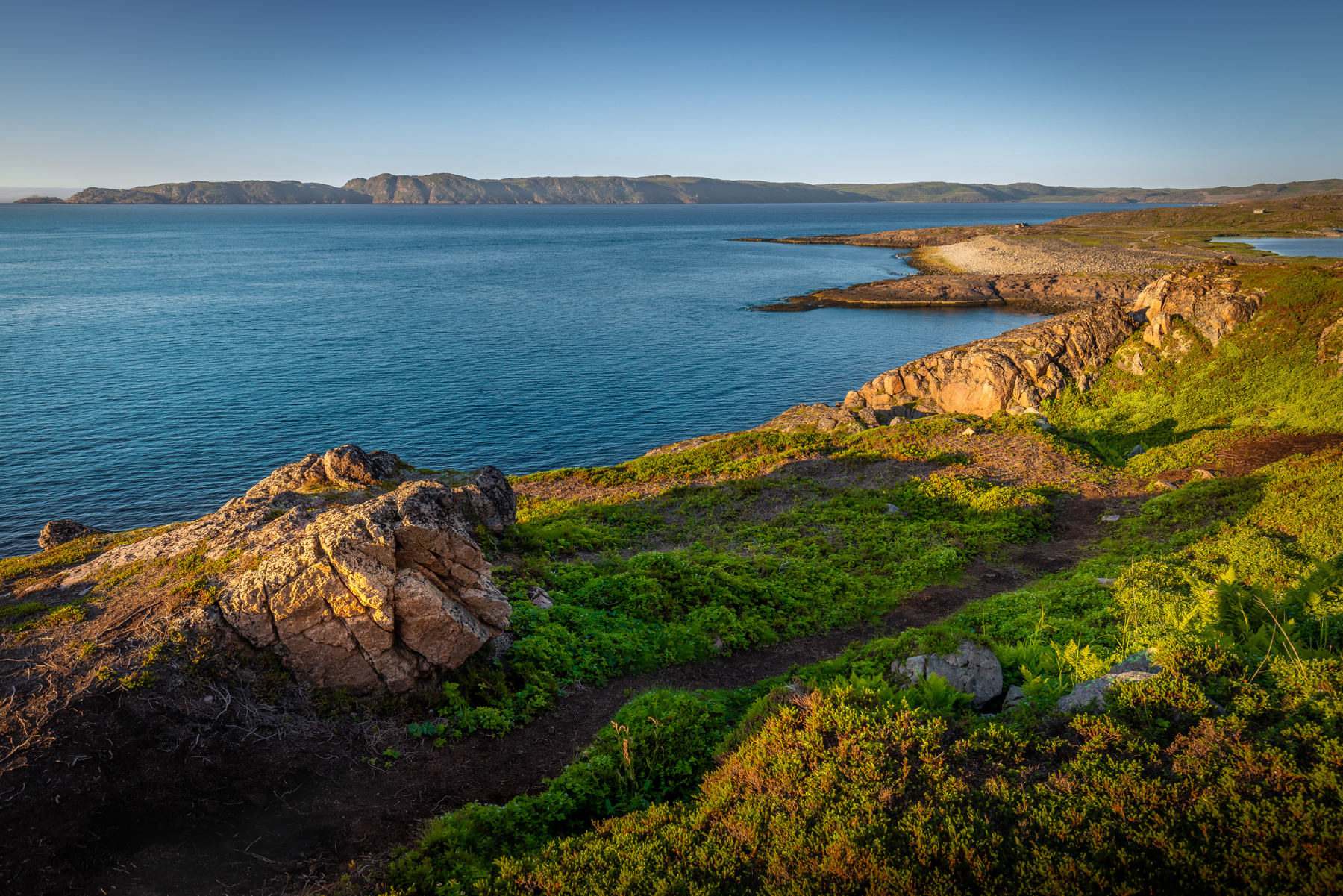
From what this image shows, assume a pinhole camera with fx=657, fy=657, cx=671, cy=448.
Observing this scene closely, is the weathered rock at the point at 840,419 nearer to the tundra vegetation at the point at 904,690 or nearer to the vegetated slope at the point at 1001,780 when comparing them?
the tundra vegetation at the point at 904,690

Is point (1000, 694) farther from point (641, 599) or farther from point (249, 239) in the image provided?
point (249, 239)

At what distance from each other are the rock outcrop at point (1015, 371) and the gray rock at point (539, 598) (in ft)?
95.9

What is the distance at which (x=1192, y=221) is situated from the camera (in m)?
165

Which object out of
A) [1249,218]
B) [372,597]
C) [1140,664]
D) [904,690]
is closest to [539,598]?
[372,597]

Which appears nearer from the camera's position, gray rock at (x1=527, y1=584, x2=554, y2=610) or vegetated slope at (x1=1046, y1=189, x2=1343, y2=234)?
gray rock at (x1=527, y1=584, x2=554, y2=610)

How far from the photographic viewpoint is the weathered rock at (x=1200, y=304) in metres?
36.5

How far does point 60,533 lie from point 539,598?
69.5ft

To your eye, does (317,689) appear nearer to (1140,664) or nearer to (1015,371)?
(1140,664)

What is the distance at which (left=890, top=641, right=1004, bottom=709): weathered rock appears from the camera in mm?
11516

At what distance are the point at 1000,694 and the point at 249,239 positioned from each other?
231 meters

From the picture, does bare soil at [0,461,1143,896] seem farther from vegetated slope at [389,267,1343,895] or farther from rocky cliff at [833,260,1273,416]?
rocky cliff at [833,260,1273,416]

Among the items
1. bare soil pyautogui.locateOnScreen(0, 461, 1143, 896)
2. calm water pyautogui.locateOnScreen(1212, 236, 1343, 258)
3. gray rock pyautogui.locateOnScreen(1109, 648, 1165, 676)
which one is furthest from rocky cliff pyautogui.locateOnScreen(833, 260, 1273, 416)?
calm water pyautogui.locateOnScreen(1212, 236, 1343, 258)

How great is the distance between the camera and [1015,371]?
39625mm

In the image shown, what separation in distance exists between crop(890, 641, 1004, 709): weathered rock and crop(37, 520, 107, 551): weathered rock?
93.7ft
